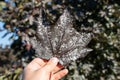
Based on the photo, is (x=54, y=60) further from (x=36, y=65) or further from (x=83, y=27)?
(x=83, y=27)

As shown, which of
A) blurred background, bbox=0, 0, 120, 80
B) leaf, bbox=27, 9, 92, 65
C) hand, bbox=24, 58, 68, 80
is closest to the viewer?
hand, bbox=24, 58, 68, 80

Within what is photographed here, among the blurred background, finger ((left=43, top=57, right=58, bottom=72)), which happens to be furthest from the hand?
the blurred background

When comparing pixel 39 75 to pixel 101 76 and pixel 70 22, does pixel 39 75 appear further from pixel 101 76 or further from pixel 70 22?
pixel 101 76

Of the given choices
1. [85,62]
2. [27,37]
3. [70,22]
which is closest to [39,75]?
[70,22]

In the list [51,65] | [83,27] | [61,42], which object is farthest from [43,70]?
[83,27]

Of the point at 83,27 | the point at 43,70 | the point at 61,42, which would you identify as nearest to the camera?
the point at 43,70

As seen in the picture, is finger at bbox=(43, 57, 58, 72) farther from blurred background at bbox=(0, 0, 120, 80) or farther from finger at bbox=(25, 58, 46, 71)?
blurred background at bbox=(0, 0, 120, 80)
